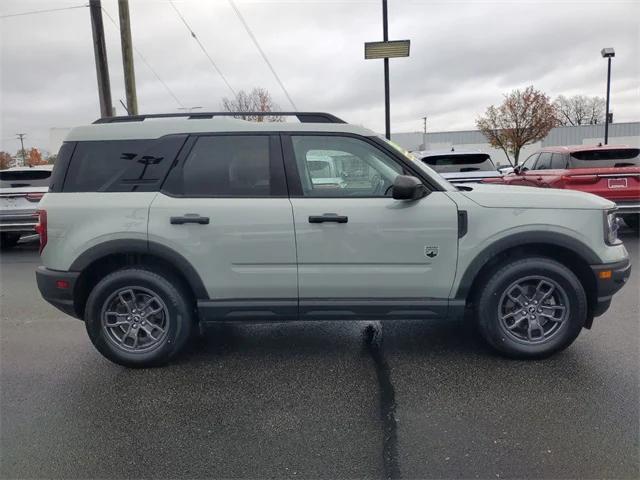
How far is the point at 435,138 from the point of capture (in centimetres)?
6825

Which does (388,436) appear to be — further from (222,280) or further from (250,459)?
(222,280)

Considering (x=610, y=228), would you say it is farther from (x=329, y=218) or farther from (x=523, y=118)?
(x=523, y=118)

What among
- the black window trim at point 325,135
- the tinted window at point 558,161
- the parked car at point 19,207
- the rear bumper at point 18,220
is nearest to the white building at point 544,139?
the tinted window at point 558,161

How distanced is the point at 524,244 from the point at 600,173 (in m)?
6.27

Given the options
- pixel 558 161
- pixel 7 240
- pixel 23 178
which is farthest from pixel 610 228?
pixel 7 240

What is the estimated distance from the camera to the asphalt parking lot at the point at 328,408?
8.98 feet

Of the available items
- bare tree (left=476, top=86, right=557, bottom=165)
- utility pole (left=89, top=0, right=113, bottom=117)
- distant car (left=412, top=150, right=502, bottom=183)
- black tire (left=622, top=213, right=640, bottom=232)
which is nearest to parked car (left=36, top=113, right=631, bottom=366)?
distant car (left=412, top=150, right=502, bottom=183)

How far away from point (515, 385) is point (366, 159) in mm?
2029

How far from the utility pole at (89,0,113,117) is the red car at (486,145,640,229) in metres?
10.5

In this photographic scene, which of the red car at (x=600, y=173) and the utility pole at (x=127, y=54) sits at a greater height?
the utility pole at (x=127, y=54)

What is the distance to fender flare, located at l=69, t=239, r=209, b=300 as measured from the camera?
388cm

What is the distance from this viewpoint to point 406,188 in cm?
370

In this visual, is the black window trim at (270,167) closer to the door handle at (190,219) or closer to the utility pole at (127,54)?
the door handle at (190,219)

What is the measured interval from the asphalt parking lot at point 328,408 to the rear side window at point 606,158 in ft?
17.4
